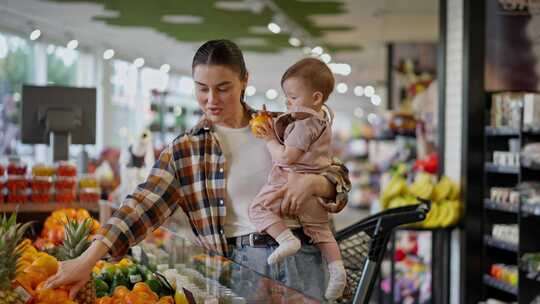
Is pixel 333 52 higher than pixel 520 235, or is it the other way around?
pixel 333 52

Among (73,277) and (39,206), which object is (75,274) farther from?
(39,206)

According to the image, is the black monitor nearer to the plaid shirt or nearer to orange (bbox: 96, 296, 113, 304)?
the plaid shirt

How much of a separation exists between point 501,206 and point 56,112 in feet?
11.0

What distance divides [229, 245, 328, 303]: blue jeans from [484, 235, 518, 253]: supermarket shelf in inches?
155

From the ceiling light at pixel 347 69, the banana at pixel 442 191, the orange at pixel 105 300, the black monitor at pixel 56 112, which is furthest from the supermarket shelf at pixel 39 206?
the ceiling light at pixel 347 69

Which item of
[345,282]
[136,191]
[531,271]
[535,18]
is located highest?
[535,18]

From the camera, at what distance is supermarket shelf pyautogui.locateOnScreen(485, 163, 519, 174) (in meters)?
6.50

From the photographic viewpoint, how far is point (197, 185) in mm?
2795

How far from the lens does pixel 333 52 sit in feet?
65.4

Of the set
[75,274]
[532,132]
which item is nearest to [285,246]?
[75,274]

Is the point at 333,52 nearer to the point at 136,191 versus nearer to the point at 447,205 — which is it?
the point at 447,205

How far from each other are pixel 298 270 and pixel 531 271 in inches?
146

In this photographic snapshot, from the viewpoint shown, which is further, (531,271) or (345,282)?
(531,271)

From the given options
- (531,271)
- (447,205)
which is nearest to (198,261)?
(531,271)
